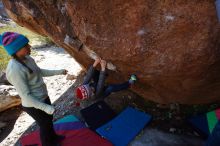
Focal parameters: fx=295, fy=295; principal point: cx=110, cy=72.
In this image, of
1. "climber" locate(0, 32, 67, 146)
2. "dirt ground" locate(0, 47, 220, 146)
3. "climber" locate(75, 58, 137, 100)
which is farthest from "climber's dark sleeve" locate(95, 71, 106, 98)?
"dirt ground" locate(0, 47, 220, 146)

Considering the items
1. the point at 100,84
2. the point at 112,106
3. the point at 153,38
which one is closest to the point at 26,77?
the point at 100,84

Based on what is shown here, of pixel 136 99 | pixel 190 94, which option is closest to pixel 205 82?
pixel 190 94

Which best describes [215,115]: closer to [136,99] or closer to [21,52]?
[136,99]

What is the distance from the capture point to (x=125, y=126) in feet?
16.8

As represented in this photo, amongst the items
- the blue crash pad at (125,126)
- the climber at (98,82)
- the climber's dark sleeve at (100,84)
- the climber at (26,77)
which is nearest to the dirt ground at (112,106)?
the blue crash pad at (125,126)

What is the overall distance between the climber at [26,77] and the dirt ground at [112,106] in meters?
1.55

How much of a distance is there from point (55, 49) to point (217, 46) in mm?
9175

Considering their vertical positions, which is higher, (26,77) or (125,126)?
(26,77)

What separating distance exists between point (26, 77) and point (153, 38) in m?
1.86

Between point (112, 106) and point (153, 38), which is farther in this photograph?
point (112, 106)

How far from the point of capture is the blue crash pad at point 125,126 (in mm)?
4883

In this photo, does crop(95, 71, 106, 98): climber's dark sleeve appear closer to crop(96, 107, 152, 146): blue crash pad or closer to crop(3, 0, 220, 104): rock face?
crop(3, 0, 220, 104): rock face

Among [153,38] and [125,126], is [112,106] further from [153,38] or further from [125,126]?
[153,38]

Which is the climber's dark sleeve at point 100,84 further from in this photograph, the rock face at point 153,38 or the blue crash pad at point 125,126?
the blue crash pad at point 125,126
